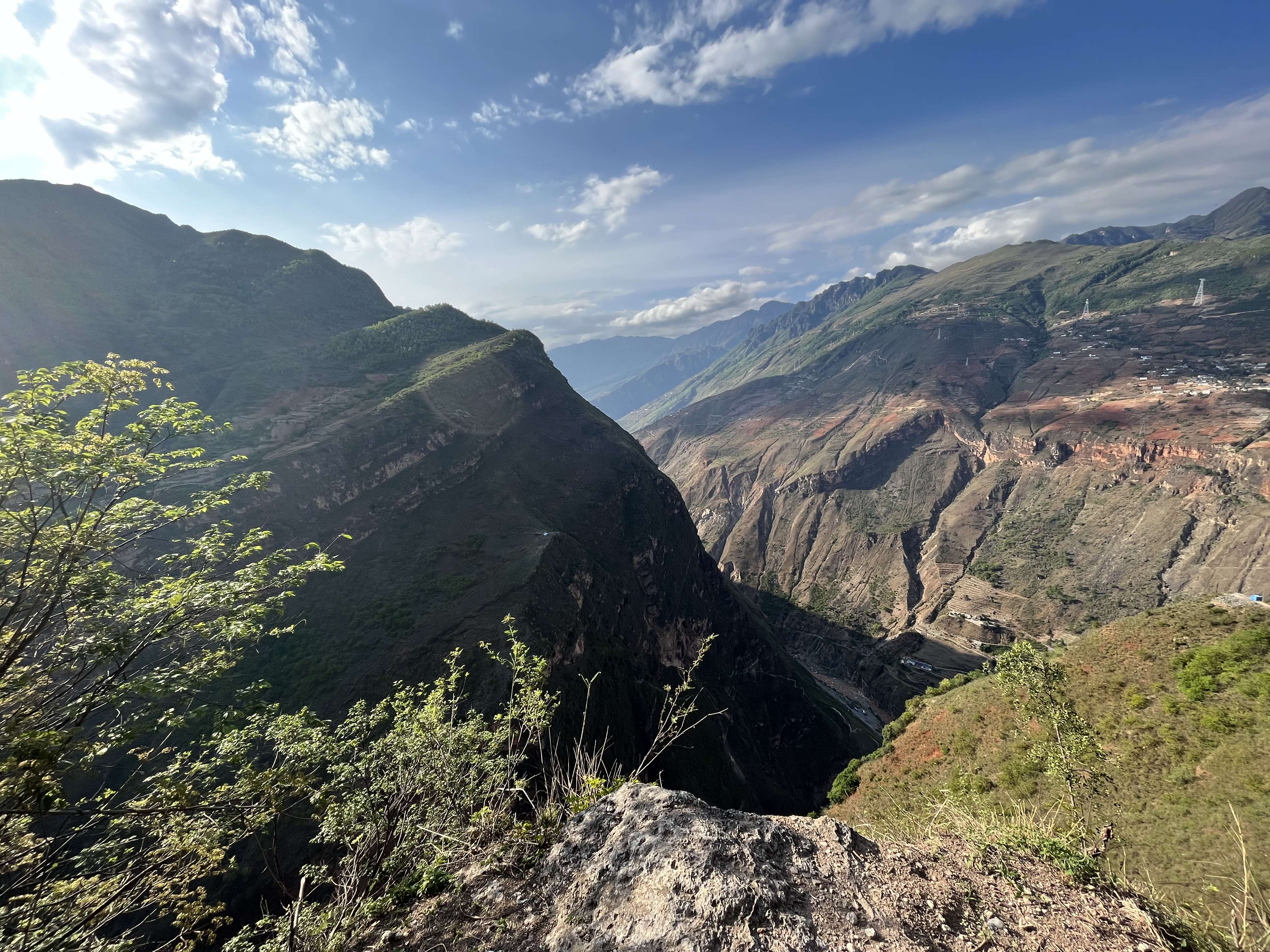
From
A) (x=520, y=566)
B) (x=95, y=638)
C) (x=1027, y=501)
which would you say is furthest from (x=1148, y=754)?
(x=1027, y=501)

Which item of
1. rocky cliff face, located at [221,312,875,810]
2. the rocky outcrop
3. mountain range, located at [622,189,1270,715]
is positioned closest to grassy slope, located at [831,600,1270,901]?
the rocky outcrop

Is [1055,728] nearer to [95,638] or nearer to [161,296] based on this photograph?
[95,638]

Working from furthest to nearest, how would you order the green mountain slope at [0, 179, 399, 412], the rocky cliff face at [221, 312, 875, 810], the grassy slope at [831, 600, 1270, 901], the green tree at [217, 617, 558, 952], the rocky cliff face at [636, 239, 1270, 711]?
the rocky cliff face at [636, 239, 1270, 711]
the green mountain slope at [0, 179, 399, 412]
the rocky cliff face at [221, 312, 875, 810]
the grassy slope at [831, 600, 1270, 901]
the green tree at [217, 617, 558, 952]

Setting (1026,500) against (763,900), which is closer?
(763,900)

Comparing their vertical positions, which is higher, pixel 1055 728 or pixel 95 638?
pixel 95 638

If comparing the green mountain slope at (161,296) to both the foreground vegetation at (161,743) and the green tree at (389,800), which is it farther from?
the green tree at (389,800)

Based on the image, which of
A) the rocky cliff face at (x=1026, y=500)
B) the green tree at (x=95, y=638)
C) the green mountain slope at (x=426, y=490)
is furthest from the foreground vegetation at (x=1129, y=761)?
the rocky cliff face at (x=1026, y=500)

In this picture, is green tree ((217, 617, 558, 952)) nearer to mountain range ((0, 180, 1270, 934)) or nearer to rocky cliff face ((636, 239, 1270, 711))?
mountain range ((0, 180, 1270, 934))
